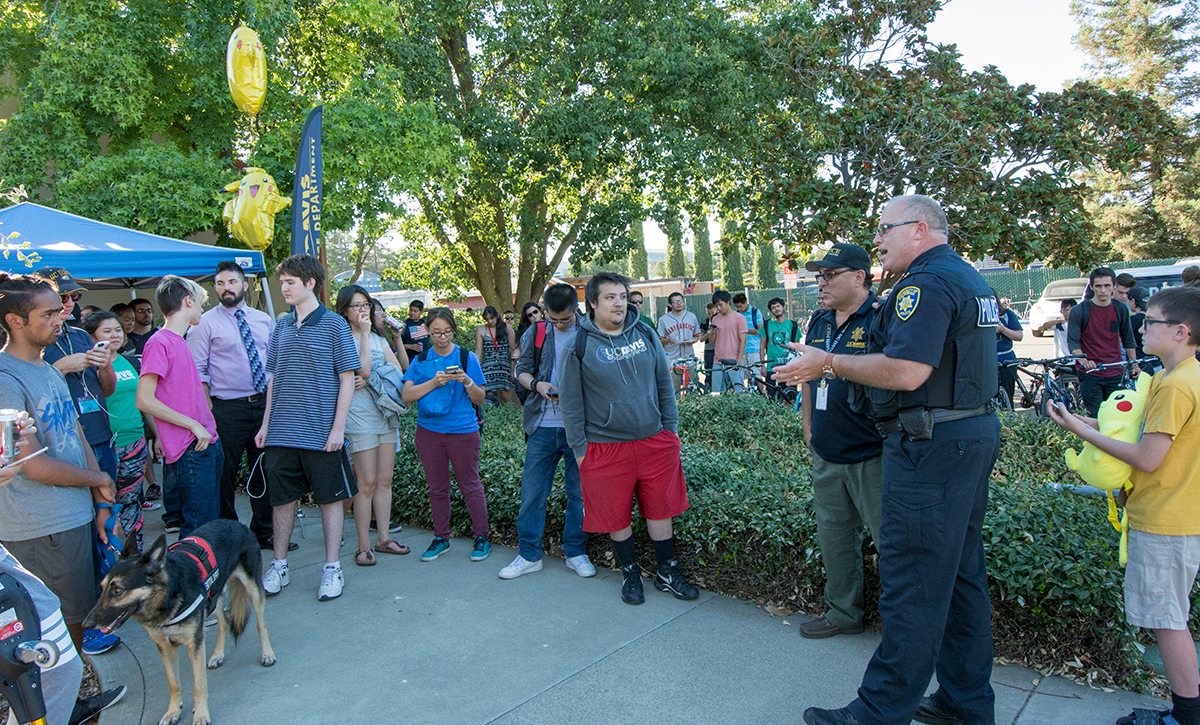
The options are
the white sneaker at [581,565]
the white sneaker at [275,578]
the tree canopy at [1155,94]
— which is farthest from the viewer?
the tree canopy at [1155,94]

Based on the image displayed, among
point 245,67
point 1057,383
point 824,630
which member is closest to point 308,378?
point 824,630

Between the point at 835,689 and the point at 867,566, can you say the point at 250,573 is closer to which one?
the point at 835,689

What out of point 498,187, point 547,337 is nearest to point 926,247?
point 547,337

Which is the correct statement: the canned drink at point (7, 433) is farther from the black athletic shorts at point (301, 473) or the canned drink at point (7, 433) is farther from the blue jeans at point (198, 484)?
the blue jeans at point (198, 484)

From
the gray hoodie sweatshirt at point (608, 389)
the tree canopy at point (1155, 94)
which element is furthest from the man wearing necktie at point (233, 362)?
the tree canopy at point (1155, 94)

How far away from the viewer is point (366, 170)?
36.2 ft

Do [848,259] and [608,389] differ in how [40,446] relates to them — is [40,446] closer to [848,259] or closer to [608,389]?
[608,389]

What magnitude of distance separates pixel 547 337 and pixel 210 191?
758 centimetres

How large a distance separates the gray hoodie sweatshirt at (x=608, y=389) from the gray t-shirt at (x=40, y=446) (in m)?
2.29

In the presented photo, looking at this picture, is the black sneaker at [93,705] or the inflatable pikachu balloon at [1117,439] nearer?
the inflatable pikachu balloon at [1117,439]

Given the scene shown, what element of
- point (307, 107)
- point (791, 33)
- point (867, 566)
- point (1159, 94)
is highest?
point (1159, 94)

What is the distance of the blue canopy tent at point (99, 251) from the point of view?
253 inches

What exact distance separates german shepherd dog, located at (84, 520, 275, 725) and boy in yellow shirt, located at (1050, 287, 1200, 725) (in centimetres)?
351

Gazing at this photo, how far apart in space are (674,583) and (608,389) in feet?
3.91
